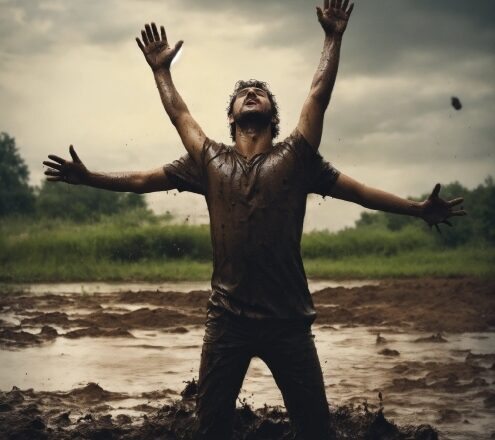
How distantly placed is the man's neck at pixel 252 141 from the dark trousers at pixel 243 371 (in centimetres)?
77

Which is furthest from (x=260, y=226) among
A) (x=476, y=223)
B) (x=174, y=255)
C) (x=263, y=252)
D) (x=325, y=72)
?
(x=476, y=223)

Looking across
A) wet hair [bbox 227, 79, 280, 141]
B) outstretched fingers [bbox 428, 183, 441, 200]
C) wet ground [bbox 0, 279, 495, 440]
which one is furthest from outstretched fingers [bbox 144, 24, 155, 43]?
wet ground [bbox 0, 279, 495, 440]

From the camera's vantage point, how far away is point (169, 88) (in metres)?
3.64

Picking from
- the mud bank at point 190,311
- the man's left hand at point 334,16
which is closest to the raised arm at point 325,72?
the man's left hand at point 334,16

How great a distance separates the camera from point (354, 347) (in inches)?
375

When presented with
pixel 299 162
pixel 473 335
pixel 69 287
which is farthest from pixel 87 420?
pixel 69 287

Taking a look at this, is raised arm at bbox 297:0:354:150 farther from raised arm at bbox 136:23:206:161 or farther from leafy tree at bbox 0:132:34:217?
leafy tree at bbox 0:132:34:217

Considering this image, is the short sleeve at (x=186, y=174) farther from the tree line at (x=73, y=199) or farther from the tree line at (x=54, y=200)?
the tree line at (x=54, y=200)

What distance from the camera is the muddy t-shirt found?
10.6 ft

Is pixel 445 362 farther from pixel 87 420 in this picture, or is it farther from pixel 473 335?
pixel 87 420

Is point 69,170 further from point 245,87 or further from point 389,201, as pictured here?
point 389,201

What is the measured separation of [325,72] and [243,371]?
4.67 feet

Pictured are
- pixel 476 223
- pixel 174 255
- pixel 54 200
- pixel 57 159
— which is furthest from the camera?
pixel 54 200

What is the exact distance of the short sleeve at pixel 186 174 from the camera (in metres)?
3.52
